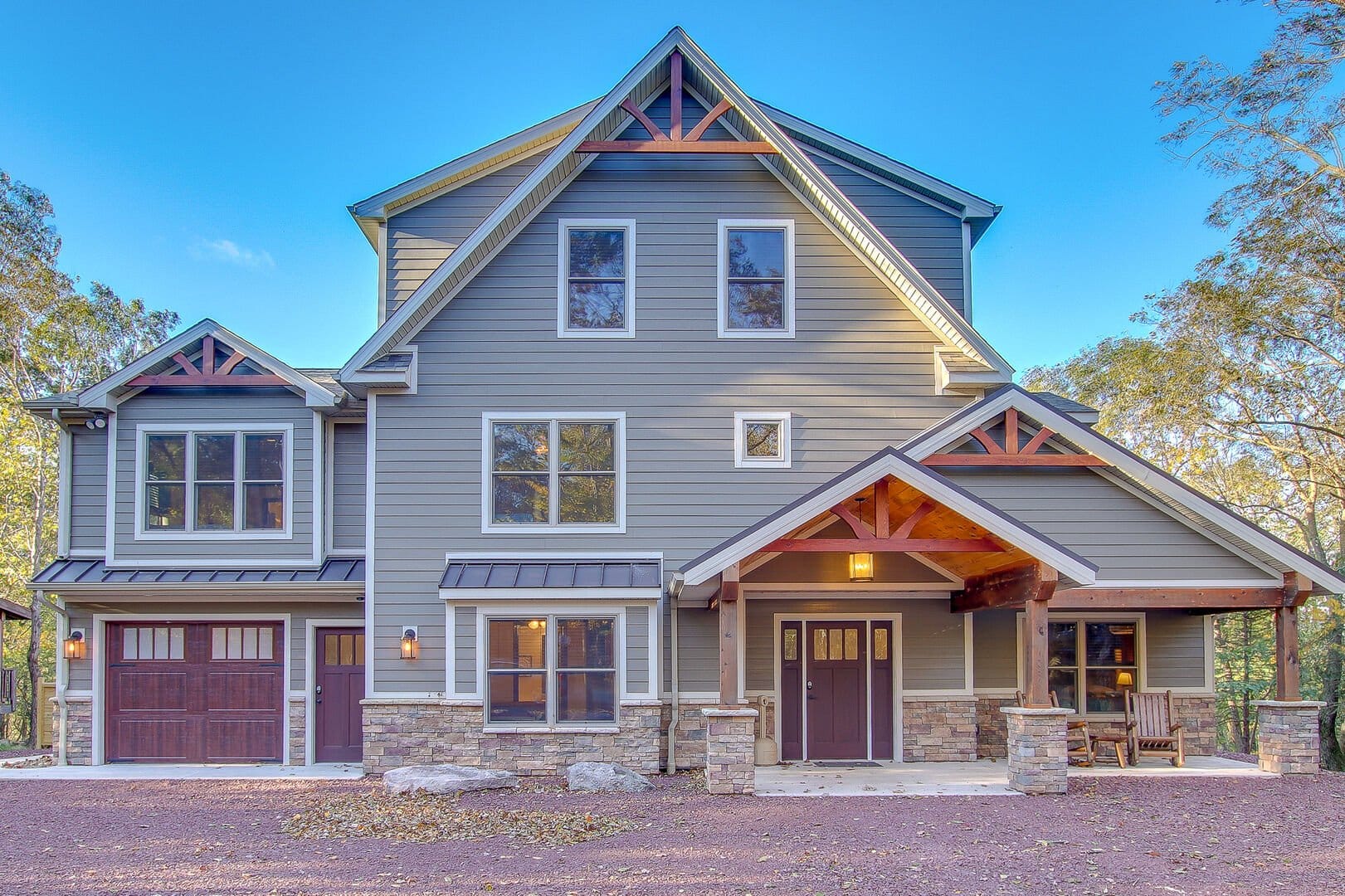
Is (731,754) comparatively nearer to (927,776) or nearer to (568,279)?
(927,776)

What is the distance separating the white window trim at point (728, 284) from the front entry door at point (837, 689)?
3.69 m

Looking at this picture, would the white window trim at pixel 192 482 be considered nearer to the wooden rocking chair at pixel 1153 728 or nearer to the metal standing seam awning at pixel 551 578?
the metal standing seam awning at pixel 551 578

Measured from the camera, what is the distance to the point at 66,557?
1161 cm

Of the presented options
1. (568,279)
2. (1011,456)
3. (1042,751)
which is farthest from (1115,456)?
(568,279)

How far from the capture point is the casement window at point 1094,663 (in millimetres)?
11797

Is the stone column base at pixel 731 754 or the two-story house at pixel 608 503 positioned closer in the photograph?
the stone column base at pixel 731 754

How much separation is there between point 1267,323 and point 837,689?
11325 millimetres

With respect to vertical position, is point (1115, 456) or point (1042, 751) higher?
point (1115, 456)

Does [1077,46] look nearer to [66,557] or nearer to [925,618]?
[925,618]

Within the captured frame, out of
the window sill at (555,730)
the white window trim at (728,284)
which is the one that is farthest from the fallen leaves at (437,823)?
the white window trim at (728,284)

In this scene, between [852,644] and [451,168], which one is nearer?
[852,644]

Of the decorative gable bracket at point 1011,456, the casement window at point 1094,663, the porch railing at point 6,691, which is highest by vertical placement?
the decorative gable bracket at point 1011,456

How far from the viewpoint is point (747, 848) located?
285 inches

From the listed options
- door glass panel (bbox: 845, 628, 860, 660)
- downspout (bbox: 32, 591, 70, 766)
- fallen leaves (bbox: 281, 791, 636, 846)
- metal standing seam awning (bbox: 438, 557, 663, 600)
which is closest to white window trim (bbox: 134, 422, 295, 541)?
downspout (bbox: 32, 591, 70, 766)
